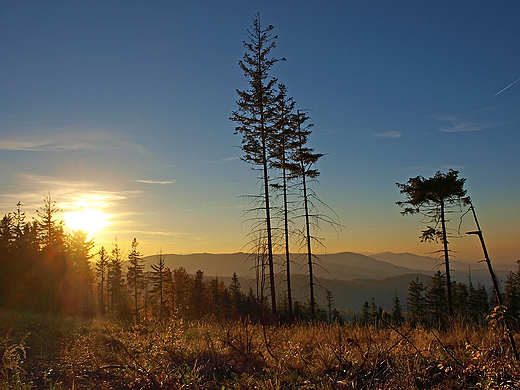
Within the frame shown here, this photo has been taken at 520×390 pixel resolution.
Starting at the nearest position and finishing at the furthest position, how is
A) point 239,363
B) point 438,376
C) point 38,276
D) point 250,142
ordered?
point 438,376
point 239,363
point 250,142
point 38,276

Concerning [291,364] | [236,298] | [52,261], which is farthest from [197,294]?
[291,364]

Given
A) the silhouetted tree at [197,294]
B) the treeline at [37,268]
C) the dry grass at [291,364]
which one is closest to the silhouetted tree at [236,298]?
the silhouetted tree at [197,294]

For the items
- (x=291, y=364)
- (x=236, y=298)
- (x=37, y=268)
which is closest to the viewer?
(x=291, y=364)

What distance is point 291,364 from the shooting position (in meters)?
6.58

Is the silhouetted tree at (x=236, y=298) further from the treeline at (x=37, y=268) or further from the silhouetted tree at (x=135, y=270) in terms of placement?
the treeline at (x=37, y=268)

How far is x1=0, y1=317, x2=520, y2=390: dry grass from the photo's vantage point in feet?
16.9

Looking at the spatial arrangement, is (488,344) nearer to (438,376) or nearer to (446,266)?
(438,376)

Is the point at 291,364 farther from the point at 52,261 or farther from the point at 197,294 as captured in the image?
the point at 197,294

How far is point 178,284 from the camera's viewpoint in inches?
2267

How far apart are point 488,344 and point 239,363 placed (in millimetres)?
4710

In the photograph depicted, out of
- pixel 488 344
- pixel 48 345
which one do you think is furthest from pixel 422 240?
pixel 48 345

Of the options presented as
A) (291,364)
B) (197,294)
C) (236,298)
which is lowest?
(236,298)

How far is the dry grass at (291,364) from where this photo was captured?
203 inches

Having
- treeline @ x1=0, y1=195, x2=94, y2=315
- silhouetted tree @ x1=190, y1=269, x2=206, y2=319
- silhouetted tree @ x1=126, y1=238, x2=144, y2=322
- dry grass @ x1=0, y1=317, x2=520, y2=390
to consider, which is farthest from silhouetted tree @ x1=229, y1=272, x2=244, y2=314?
dry grass @ x1=0, y1=317, x2=520, y2=390
